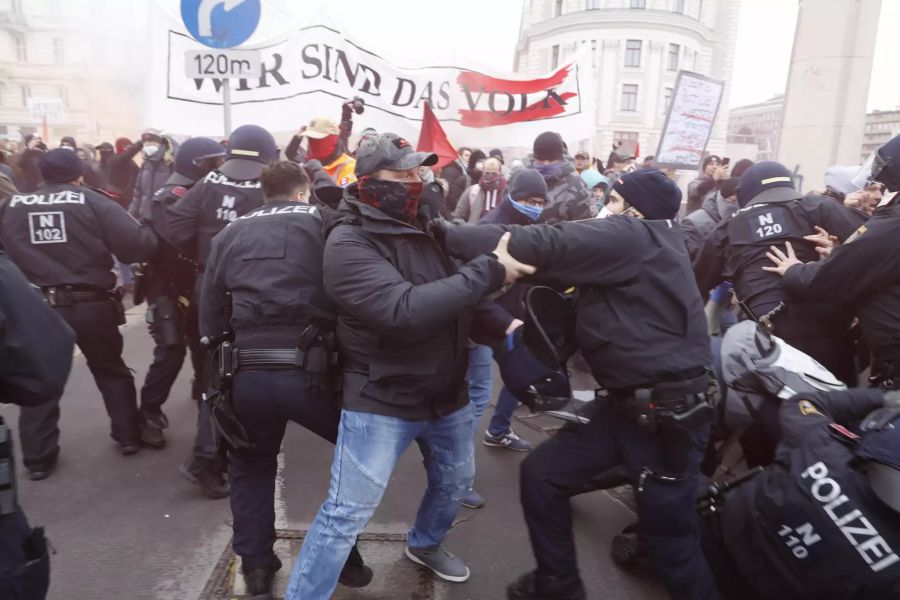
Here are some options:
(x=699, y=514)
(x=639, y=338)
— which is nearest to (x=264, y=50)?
(x=639, y=338)

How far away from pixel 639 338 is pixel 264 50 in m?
4.93

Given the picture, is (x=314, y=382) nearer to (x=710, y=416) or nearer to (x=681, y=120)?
(x=710, y=416)

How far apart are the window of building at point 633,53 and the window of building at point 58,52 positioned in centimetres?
4530

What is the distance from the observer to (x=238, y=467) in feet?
8.64

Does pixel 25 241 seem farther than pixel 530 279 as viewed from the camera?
Yes

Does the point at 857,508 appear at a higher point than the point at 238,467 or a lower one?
higher

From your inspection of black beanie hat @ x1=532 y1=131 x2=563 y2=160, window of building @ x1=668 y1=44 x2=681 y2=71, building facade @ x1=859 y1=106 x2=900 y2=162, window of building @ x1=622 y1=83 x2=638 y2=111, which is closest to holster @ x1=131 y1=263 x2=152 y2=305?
black beanie hat @ x1=532 y1=131 x2=563 y2=160

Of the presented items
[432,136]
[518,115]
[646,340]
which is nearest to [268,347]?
[646,340]

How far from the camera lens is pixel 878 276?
2.94 metres

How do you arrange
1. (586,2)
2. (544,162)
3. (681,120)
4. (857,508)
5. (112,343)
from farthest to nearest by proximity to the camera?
(586,2), (681,120), (544,162), (112,343), (857,508)

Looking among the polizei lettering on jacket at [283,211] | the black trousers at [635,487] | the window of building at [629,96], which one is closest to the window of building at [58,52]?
the polizei lettering on jacket at [283,211]

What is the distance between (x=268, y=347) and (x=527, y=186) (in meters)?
2.05

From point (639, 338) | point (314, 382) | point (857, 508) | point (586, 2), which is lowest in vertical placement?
point (857, 508)

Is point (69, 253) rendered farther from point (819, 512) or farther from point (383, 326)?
point (819, 512)
